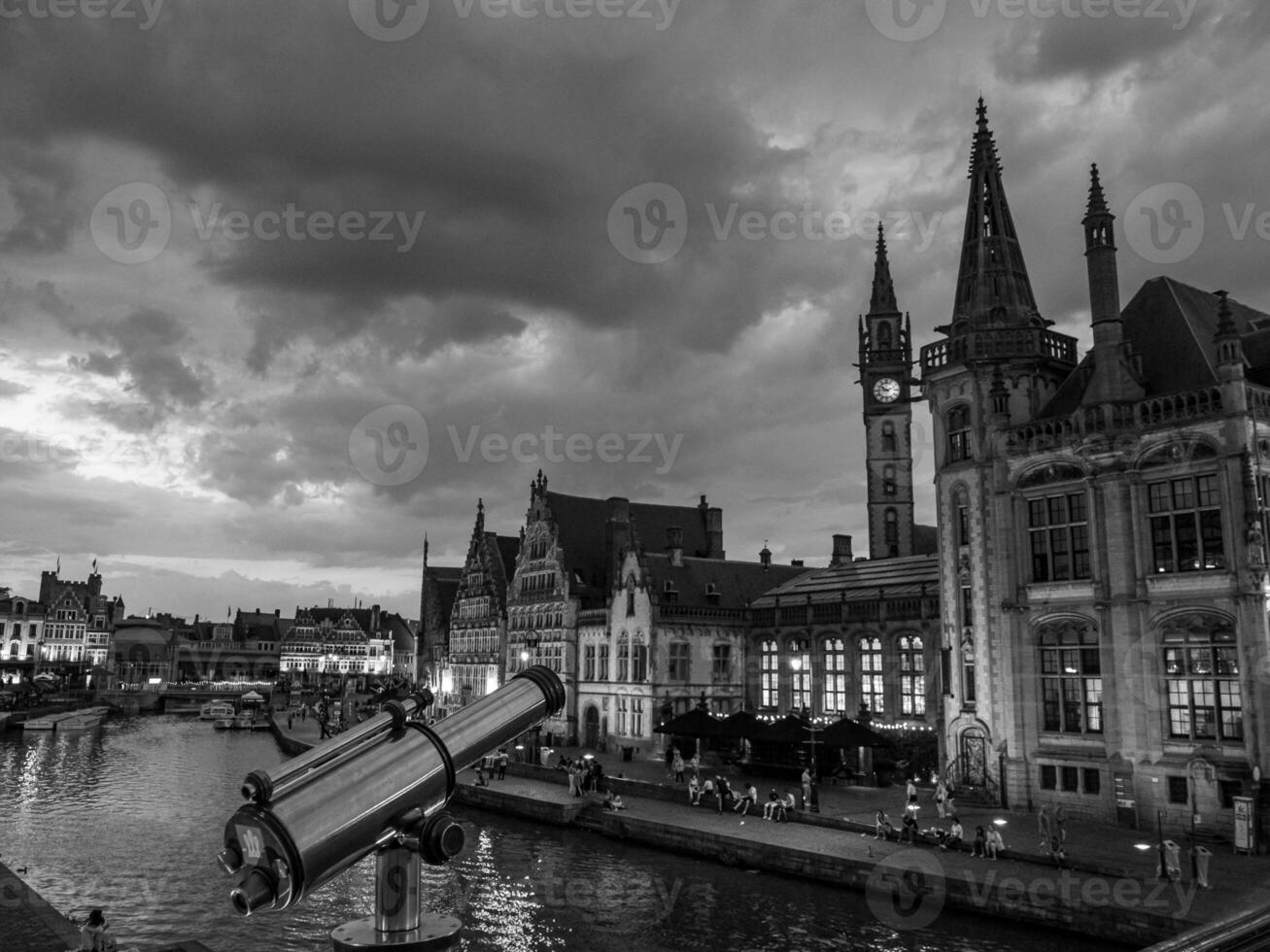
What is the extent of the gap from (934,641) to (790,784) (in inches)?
427

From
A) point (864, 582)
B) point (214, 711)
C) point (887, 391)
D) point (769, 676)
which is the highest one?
point (887, 391)

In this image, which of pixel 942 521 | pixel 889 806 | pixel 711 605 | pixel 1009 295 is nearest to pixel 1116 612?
pixel 942 521

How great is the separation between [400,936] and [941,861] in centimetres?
2669

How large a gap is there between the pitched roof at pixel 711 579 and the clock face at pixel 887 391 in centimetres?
1603

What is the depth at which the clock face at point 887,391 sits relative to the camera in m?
73.5

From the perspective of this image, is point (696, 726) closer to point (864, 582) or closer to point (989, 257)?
point (864, 582)

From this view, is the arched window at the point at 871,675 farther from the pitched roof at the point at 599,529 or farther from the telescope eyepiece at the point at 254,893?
the telescope eyepiece at the point at 254,893

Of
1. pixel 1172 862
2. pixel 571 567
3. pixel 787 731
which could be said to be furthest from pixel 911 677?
pixel 571 567

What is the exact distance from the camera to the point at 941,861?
27.8 m

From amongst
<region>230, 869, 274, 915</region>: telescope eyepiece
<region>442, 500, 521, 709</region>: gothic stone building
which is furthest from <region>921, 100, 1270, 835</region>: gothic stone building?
<region>442, 500, 521, 709</region>: gothic stone building

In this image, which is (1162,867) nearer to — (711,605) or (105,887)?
(105,887)

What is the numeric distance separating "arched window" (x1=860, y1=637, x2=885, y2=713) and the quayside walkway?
28.7 ft

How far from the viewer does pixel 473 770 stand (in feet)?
162

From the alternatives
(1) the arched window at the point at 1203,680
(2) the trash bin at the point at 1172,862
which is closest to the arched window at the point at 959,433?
(1) the arched window at the point at 1203,680
